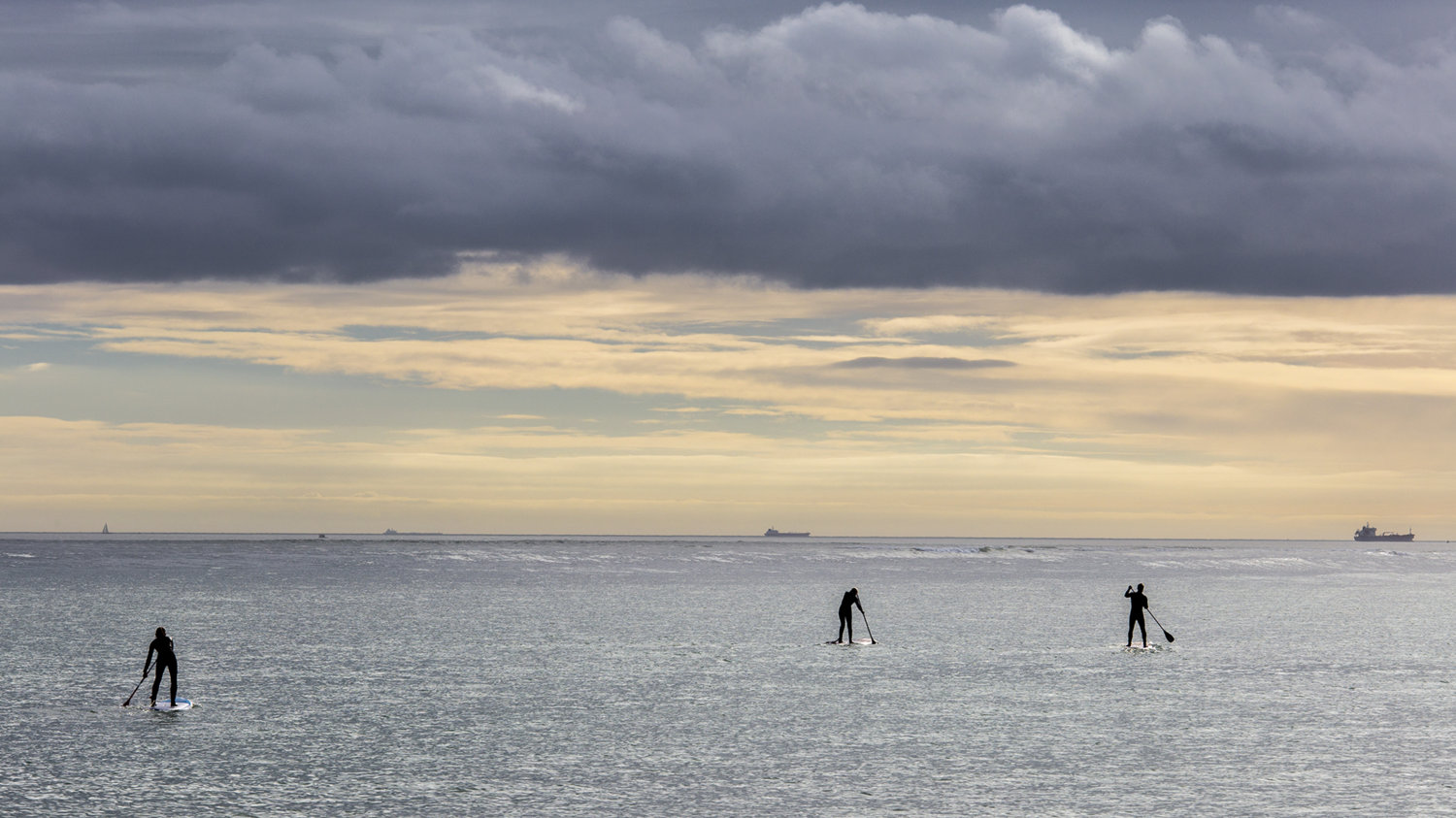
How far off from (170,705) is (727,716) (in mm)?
12785

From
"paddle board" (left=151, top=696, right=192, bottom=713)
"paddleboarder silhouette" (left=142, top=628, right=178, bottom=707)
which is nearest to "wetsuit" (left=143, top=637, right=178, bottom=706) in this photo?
"paddleboarder silhouette" (left=142, top=628, right=178, bottom=707)

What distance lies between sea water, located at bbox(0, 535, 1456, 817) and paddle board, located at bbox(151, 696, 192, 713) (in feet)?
1.43

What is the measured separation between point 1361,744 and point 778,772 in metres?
11.7

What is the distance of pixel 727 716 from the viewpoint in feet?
95.0

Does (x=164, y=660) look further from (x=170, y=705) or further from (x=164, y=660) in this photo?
(x=170, y=705)

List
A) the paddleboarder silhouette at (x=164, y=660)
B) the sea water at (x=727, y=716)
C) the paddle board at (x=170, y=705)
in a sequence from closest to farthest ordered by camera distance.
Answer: the sea water at (x=727, y=716)
the paddleboarder silhouette at (x=164, y=660)
the paddle board at (x=170, y=705)

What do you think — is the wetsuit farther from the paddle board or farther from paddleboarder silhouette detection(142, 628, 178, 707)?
the paddle board

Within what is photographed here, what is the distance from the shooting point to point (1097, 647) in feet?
152

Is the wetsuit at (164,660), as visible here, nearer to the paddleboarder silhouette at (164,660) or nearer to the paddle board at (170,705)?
the paddleboarder silhouette at (164,660)

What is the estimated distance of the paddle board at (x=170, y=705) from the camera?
2969cm

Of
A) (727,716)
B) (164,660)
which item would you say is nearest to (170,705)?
(164,660)

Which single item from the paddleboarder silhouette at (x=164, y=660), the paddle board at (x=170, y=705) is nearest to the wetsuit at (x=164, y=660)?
the paddleboarder silhouette at (x=164, y=660)

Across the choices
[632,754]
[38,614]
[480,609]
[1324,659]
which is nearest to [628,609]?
[480,609]

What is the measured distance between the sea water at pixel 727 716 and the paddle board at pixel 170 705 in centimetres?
44
